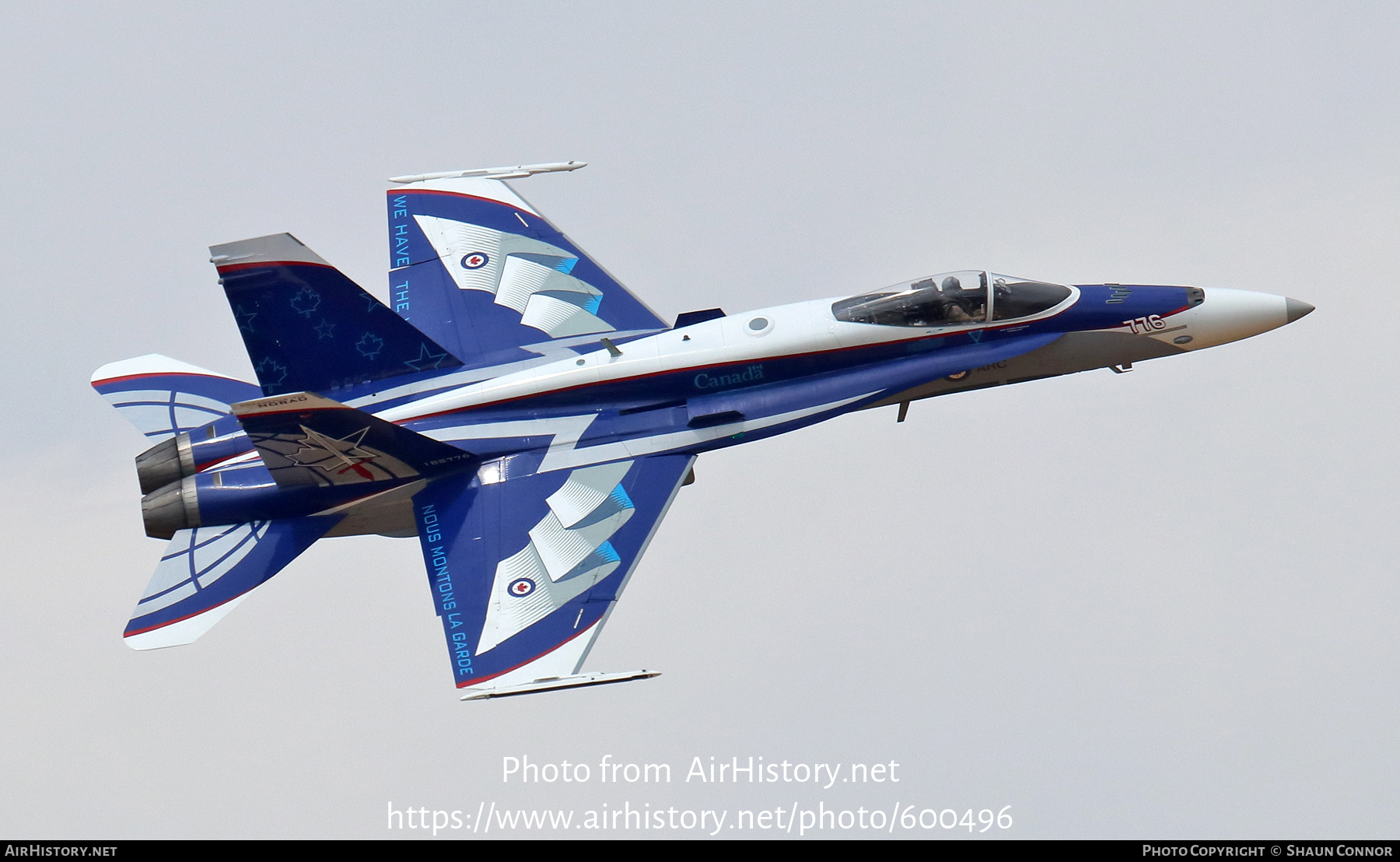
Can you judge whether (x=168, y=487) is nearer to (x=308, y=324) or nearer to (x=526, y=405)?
(x=308, y=324)

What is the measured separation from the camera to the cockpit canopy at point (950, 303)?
22.7m

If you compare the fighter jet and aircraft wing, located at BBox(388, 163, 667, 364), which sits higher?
aircraft wing, located at BBox(388, 163, 667, 364)

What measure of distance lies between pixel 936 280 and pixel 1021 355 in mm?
1432

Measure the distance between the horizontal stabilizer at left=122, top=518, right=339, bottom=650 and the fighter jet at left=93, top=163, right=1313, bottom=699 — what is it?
27 mm

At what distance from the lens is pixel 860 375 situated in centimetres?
2269

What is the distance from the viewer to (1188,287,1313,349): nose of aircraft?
2303 centimetres

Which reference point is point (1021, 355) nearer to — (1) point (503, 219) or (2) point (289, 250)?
(1) point (503, 219)

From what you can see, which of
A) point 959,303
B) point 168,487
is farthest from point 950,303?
point 168,487

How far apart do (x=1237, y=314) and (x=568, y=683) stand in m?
9.80

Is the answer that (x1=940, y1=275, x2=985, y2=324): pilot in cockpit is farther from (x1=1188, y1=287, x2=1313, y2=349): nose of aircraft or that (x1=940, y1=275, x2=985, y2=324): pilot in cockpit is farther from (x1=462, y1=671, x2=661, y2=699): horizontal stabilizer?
(x1=462, y1=671, x2=661, y2=699): horizontal stabilizer

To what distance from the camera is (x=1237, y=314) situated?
23062mm

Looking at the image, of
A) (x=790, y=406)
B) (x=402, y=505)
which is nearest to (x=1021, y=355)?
(x=790, y=406)

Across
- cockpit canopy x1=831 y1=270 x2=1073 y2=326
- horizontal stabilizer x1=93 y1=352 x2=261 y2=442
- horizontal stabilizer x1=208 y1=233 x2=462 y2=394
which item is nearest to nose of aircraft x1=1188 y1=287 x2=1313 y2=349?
cockpit canopy x1=831 y1=270 x2=1073 y2=326

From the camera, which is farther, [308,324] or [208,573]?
[308,324]
